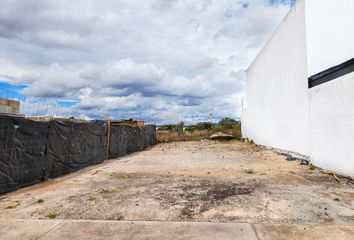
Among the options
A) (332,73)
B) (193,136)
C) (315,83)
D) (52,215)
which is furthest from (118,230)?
(193,136)

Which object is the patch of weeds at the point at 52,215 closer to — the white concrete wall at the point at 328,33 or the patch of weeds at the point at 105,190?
the patch of weeds at the point at 105,190

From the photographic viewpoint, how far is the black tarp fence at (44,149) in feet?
20.4

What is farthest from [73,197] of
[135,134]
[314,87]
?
[135,134]

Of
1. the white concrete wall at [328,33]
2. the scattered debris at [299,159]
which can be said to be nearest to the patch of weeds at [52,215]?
the white concrete wall at [328,33]

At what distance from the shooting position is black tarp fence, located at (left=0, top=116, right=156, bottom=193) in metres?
6.23

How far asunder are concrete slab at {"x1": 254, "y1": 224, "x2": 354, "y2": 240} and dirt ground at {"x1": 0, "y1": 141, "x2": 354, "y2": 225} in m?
0.23

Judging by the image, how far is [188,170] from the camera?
29.0ft

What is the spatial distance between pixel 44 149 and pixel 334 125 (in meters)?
8.32

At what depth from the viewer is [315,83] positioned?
886 centimetres

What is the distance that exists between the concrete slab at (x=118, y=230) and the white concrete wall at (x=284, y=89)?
729 cm

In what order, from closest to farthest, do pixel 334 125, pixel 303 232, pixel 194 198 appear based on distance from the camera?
pixel 303 232 → pixel 194 198 → pixel 334 125

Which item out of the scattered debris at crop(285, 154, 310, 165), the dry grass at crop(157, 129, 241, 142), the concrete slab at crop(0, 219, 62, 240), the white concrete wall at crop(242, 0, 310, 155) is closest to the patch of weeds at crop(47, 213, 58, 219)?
the concrete slab at crop(0, 219, 62, 240)

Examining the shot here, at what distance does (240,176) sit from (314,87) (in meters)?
4.01

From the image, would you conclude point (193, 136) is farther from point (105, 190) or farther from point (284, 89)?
point (105, 190)
